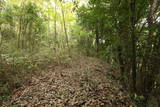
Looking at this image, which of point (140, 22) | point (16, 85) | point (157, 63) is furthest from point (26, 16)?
point (157, 63)

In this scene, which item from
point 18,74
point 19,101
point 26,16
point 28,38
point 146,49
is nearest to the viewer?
point 19,101

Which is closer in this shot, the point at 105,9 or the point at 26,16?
the point at 105,9

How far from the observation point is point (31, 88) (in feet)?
12.0

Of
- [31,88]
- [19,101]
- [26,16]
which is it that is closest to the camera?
[19,101]

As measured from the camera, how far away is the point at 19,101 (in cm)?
302

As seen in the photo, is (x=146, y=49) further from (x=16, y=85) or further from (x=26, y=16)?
(x=26, y=16)

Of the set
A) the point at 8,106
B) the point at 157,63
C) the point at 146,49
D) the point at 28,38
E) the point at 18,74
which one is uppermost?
the point at 28,38

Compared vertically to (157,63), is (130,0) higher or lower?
higher

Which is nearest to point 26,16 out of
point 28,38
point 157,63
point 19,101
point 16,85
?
point 28,38

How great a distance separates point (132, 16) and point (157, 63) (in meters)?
2.09

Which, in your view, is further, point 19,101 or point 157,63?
point 157,63

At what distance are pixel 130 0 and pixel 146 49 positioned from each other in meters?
1.98

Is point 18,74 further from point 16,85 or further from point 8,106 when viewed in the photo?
point 8,106

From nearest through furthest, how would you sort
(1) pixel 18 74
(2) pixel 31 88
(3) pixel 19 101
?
1. (3) pixel 19 101
2. (2) pixel 31 88
3. (1) pixel 18 74
